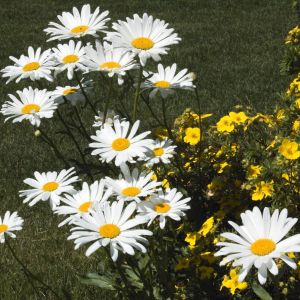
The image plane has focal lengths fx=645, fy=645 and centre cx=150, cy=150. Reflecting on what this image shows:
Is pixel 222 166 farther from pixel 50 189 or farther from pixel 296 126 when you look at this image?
pixel 50 189

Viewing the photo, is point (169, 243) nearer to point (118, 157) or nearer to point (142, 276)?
point (142, 276)

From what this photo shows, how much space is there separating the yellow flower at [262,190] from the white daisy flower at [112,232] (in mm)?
732

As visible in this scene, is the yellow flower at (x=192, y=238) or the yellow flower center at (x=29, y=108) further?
the yellow flower at (x=192, y=238)

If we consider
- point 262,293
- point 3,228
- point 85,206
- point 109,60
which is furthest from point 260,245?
point 3,228

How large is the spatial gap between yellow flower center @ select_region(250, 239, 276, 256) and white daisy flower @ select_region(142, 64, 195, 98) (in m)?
0.82

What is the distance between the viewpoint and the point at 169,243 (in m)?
2.63

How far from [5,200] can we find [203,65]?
3302 millimetres

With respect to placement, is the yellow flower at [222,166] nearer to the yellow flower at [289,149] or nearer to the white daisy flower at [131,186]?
A: the yellow flower at [289,149]

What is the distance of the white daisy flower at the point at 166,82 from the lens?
2.38 meters

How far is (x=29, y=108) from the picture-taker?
2.36 meters

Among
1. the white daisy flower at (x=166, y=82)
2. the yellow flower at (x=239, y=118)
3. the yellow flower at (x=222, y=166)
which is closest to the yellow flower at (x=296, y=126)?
the yellow flower at (x=239, y=118)

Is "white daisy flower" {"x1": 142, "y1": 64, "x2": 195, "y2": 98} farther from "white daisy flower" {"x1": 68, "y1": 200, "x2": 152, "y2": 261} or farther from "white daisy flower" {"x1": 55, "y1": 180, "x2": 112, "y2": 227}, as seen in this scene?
"white daisy flower" {"x1": 68, "y1": 200, "x2": 152, "y2": 261}

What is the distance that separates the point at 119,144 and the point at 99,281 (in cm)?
65

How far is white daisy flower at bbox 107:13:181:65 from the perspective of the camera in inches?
84.0
